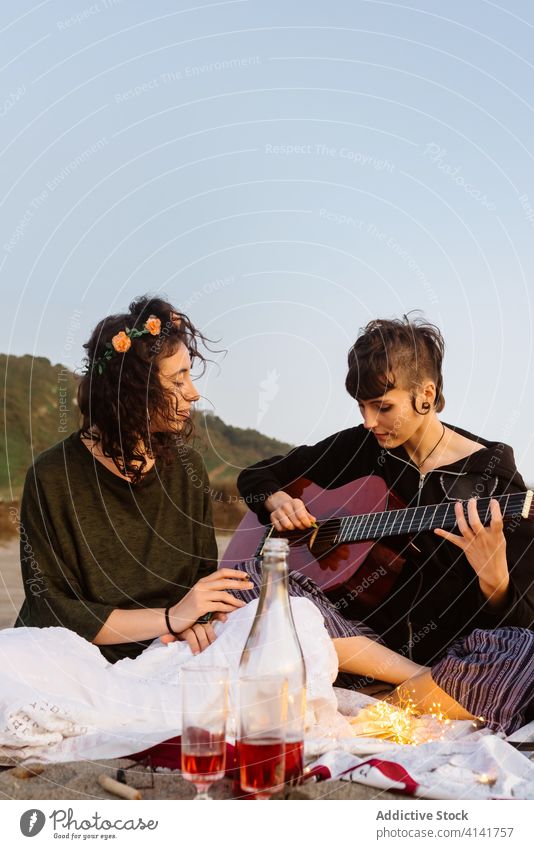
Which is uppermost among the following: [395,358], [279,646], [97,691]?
[395,358]

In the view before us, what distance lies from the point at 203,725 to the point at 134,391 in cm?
112

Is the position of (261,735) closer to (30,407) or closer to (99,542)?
(99,542)

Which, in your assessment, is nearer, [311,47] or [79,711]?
[79,711]

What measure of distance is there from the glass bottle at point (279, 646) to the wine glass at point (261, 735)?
2cm

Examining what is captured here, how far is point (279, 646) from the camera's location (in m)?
1.34

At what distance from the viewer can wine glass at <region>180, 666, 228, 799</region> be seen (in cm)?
125

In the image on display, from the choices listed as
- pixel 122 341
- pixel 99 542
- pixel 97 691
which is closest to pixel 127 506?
pixel 99 542

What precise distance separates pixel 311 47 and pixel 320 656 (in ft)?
5.16

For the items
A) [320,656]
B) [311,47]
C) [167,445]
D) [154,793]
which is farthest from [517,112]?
[154,793]
